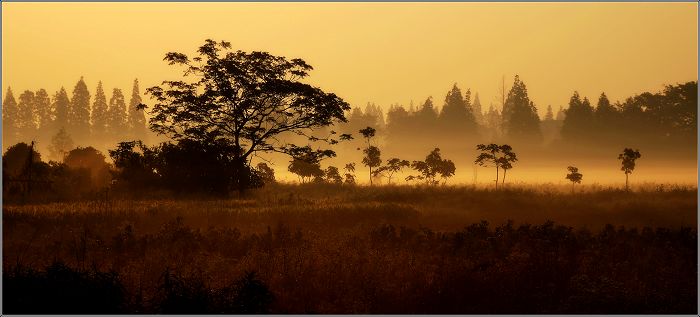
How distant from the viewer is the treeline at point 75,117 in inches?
3949

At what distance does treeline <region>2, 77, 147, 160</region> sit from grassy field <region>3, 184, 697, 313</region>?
92.3 meters

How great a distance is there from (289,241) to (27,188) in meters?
18.6

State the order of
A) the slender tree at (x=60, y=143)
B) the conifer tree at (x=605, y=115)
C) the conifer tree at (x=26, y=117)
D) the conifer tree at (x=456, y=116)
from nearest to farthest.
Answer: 1. the slender tree at (x=60, y=143)
2. the conifer tree at (x=605, y=115)
3. the conifer tree at (x=456, y=116)
4. the conifer tree at (x=26, y=117)

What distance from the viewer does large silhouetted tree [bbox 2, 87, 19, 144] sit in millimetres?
100938

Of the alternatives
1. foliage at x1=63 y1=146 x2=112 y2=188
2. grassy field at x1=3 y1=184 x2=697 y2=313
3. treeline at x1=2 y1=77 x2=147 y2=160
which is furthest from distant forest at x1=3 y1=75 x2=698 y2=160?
grassy field at x1=3 y1=184 x2=697 y2=313

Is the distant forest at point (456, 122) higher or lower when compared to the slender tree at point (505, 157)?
higher

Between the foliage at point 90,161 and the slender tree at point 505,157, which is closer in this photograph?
the foliage at point 90,161

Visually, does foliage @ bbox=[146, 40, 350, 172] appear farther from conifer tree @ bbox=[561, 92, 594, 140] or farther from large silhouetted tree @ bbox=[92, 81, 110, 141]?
large silhouetted tree @ bbox=[92, 81, 110, 141]

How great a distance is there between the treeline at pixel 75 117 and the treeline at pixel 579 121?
170 feet

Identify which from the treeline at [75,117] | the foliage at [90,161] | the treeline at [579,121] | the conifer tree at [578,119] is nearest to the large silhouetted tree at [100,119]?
the treeline at [75,117]

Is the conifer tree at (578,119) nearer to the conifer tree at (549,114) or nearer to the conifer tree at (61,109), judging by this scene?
the conifer tree at (549,114)

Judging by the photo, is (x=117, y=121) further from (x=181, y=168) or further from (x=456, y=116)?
(x=181, y=168)

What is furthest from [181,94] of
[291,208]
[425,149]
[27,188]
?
[425,149]

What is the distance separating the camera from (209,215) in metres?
18.0
